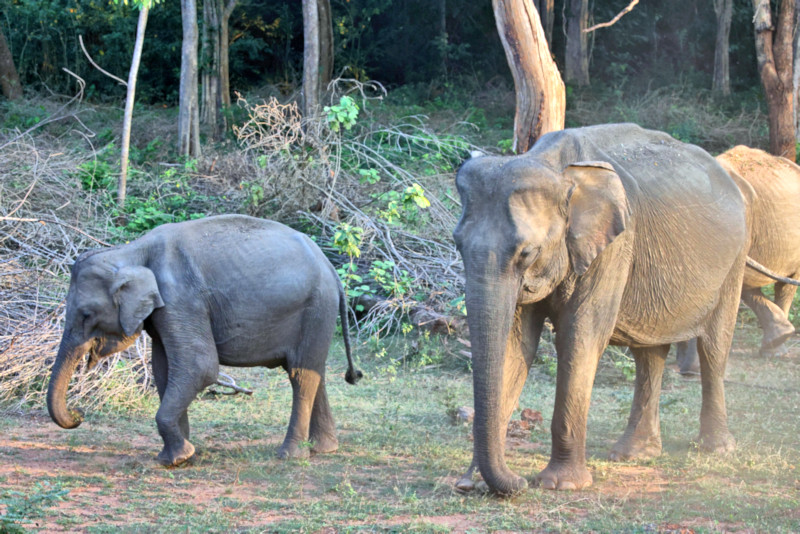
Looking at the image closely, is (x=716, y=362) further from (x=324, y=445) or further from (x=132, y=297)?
(x=132, y=297)

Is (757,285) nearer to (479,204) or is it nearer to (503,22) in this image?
(503,22)

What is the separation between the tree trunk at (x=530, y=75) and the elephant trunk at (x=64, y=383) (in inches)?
200

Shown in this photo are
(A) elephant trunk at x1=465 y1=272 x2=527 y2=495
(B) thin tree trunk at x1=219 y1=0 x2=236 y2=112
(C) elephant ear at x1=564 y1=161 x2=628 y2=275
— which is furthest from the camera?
(B) thin tree trunk at x1=219 y1=0 x2=236 y2=112

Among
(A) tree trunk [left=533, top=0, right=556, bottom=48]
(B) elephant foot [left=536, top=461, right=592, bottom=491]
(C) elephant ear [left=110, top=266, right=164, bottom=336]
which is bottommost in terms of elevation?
(B) elephant foot [left=536, top=461, right=592, bottom=491]

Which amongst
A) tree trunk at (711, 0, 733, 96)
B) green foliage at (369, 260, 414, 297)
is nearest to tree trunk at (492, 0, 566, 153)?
green foliage at (369, 260, 414, 297)

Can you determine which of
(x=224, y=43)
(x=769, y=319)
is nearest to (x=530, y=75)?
(x=769, y=319)

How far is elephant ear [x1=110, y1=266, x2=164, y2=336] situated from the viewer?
19.2 feet

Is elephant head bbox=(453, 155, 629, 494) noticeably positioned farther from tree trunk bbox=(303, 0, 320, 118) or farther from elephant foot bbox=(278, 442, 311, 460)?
tree trunk bbox=(303, 0, 320, 118)

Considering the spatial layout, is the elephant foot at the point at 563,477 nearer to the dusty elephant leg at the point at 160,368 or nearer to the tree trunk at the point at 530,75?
the dusty elephant leg at the point at 160,368

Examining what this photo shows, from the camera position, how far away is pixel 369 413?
7809 mm

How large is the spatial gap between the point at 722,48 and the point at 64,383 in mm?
20566

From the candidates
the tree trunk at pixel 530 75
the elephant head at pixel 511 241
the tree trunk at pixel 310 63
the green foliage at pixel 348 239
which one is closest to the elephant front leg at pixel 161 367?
the elephant head at pixel 511 241

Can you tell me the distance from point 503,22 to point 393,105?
42.2ft

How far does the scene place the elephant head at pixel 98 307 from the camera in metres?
5.87
